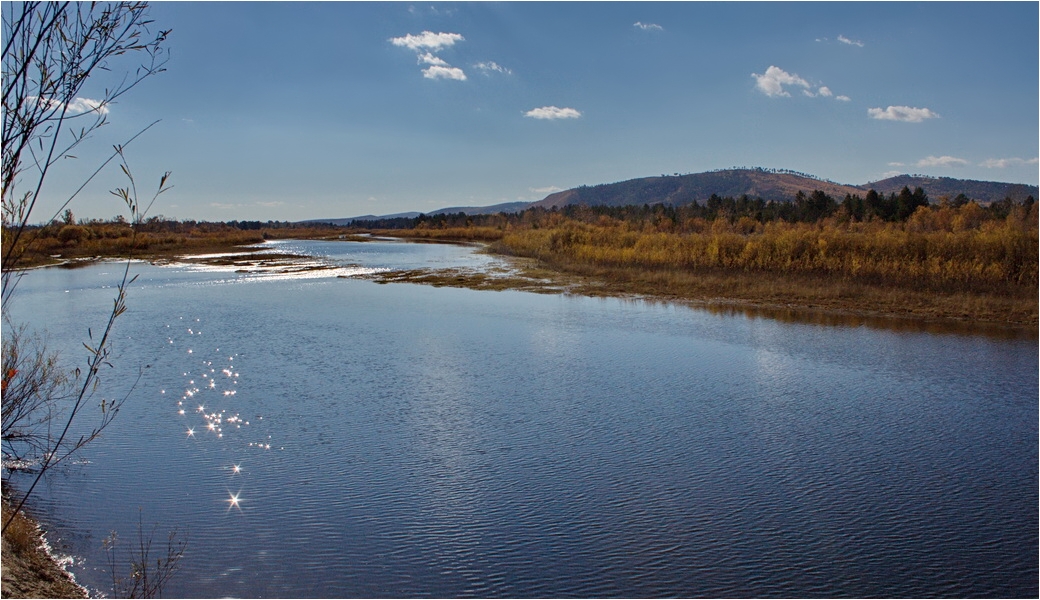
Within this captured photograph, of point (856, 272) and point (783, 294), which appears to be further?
point (856, 272)

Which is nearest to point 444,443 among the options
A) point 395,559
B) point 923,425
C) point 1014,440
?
point 395,559

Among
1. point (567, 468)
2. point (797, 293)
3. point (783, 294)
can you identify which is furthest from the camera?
point (783, 294)

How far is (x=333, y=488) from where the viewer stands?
6824 millimetres

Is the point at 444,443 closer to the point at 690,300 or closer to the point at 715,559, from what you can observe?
the point at 715,559

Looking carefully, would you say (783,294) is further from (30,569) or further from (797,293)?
(30,569)

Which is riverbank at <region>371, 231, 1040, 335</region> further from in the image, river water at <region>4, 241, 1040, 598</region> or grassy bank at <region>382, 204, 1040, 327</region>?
river water at <region>4, 241, 1040, 598</region>

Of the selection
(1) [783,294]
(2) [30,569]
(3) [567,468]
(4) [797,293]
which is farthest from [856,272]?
A: (2) [30,569]

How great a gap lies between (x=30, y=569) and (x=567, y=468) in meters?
4.34

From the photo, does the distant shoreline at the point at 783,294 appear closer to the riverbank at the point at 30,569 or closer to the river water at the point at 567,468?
the river water at the point at 567,468

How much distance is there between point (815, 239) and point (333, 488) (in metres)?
20.9

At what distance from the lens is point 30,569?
15.8ft

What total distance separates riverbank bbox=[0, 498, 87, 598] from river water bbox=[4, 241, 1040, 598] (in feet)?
0.55

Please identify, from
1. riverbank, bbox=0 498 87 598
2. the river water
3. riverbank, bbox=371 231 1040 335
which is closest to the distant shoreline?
riverbank, bbox=371 231 1040 335

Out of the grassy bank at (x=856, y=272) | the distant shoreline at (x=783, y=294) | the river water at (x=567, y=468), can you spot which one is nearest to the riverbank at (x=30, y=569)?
the river water at (x=567, y=468)
